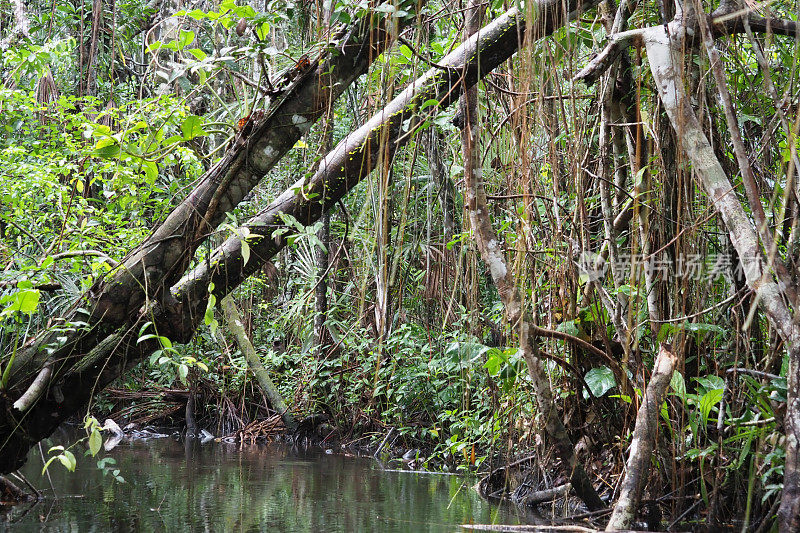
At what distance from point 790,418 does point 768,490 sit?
56 centimetres

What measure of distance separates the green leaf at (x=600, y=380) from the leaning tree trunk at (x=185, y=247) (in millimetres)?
1192

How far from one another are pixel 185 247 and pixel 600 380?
68.1 inches

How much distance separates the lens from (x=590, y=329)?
3.31m

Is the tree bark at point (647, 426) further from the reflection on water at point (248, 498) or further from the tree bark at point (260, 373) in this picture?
the tree bark at point (260, 373)

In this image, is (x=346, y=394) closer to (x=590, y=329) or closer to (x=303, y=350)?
(x=303, y=350)

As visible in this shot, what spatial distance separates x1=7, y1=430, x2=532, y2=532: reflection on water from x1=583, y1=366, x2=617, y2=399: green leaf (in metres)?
0.61

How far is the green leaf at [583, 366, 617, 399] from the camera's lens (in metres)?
3.05

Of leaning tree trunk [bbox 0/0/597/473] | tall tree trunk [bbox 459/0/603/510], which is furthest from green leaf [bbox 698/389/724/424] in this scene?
leaning tree trunk [bbox 0/0/597/473]

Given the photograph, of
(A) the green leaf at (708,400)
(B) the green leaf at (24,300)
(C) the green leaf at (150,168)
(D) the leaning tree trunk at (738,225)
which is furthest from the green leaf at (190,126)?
(A) the green leaf at (708,400)

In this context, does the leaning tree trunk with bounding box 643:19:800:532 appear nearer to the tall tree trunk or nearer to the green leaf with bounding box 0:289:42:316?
the tall tree trunk

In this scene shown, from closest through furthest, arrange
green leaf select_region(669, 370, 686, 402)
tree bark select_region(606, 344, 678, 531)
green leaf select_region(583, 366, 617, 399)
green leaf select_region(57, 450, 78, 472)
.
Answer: tree bark select_region(606, 344, 678, 531), green leaf select_region(57, 450, 78, 472), green leaf select_region(669, 370, 686, 402), green leaf select_region(583, 366, 617, 399)

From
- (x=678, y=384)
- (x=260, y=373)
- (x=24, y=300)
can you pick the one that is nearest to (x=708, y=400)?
(x=678, y=384)

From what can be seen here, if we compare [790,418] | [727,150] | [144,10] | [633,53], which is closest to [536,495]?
[790,418]

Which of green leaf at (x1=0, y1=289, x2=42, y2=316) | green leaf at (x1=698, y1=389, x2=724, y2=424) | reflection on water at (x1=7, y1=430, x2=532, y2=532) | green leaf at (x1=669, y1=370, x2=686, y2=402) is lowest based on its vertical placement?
reflection on water at (x1=7, y1=430, x2=532, y2=532)
